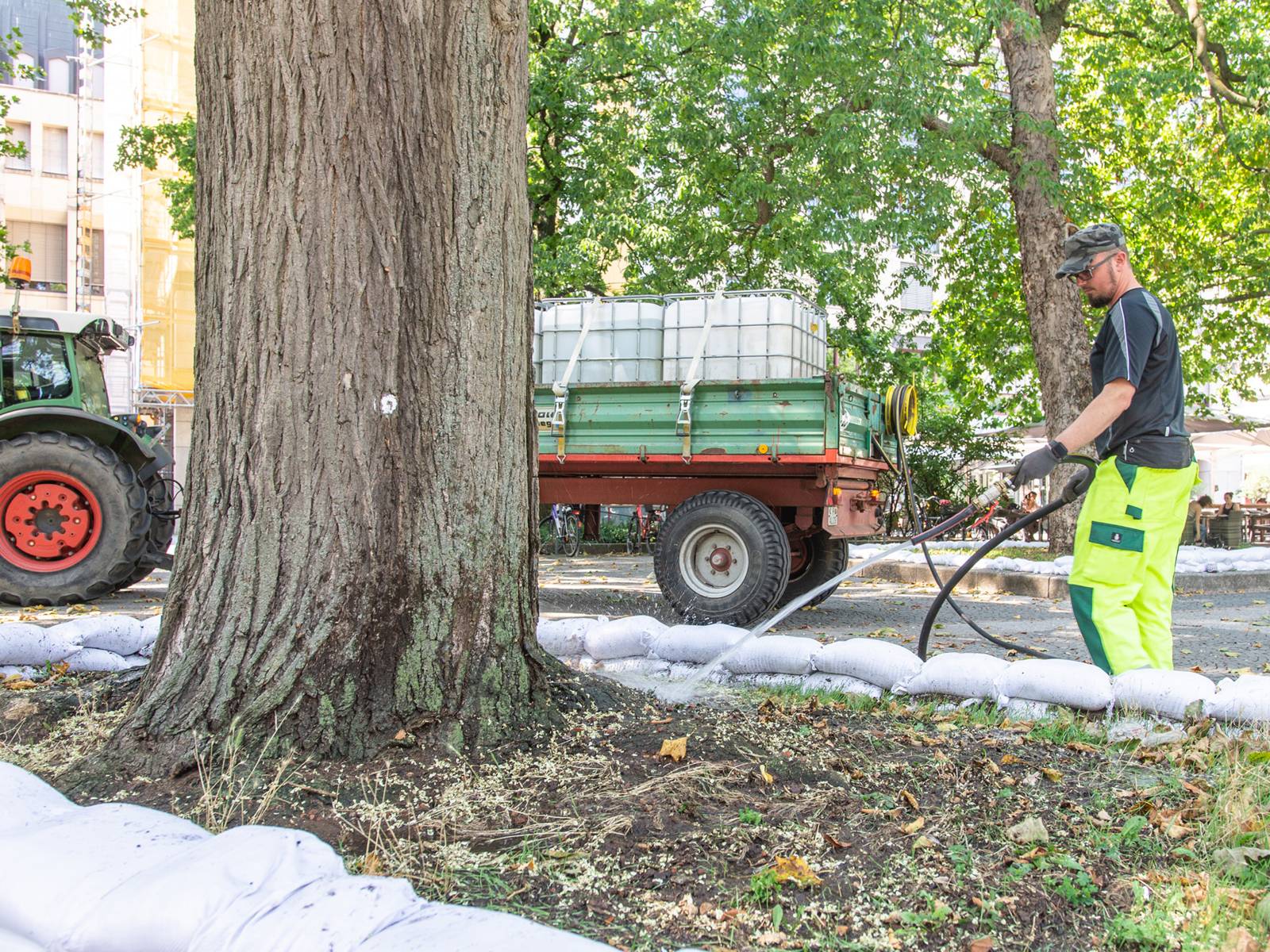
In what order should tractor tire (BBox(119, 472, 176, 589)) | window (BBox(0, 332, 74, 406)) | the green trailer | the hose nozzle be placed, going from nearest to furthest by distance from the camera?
the hose nozzle → the green trailer → window (BBox(0, 332, 74, 406)) → tractor tire (BBox(119, 472, 176, 589))

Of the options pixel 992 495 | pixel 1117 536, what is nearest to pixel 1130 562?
pixel 1117 536

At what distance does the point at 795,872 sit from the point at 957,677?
206 centimetres

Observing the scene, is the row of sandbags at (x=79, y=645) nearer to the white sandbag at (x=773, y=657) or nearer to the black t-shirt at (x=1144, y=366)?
the white sandbag at (x=773, y=657)

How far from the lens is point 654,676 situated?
4773 mm

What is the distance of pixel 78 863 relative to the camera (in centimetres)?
184

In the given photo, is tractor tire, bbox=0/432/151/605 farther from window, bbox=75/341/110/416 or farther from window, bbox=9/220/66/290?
window, bbox=9/220/66/290

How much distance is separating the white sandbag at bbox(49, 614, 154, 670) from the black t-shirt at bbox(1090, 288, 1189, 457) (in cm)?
435

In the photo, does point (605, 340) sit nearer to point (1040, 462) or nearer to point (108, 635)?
point (108, 635)

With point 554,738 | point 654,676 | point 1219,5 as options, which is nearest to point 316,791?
point 554,738

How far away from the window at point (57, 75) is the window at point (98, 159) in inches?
71.3

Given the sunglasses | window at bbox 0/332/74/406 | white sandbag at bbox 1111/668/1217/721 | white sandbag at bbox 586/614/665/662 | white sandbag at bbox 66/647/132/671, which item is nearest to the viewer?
white sandbag at bbox 1111/668/1217/721

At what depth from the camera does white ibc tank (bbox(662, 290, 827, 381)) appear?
26.8 feet

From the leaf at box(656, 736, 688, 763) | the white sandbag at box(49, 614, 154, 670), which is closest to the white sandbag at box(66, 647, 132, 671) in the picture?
the white sandbag at box(49, 614, 154, 670)

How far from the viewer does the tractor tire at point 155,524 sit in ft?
29.7
